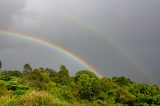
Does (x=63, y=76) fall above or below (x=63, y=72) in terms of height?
below

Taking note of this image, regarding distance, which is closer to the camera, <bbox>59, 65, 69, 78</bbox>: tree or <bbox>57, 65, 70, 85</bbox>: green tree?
<bbox>57, 65, 70, 85</bbox>: green tree

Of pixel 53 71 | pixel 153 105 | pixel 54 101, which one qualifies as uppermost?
pixel 53 71

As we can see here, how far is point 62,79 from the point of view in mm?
94688

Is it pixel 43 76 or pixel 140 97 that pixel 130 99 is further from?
pixel 43 76

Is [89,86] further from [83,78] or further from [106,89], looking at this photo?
[83,78]

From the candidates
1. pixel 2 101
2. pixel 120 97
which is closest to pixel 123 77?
pixel 120 97

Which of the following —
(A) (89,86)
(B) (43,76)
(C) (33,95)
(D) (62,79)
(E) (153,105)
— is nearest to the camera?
(C) (33,95)

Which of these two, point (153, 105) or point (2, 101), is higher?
point (153, 105)

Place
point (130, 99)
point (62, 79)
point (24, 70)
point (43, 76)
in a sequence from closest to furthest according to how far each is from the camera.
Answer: point (130, 99) → point (43, 76) → point (62, 79) → point (24, 70)

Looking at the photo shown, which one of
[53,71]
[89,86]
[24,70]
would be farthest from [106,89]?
[24,70]

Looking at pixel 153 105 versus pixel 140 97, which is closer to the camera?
pixel 153 105

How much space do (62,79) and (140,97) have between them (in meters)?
32.1

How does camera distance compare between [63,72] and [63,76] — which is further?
[63,72]

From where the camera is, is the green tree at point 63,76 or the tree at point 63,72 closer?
the green tree at point 63,76
